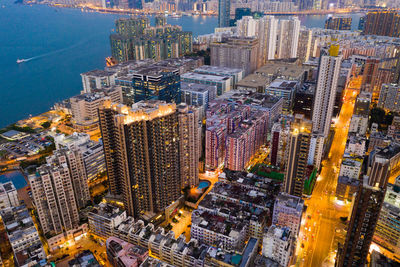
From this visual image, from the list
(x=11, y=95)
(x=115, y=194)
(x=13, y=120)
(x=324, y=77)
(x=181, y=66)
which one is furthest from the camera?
(x=181, y=66)

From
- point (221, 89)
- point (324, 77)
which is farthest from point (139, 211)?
point (221, 89)

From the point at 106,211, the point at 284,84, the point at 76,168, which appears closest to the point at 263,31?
the point at 284,84

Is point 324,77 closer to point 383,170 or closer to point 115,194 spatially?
point 383,170

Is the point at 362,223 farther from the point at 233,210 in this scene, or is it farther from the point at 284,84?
the point at 284,84

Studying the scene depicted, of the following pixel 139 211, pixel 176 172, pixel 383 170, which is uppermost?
pixel 383 170

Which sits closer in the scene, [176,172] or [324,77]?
[176,172]
